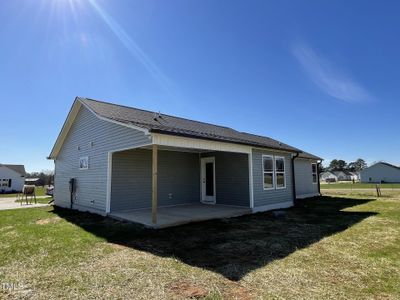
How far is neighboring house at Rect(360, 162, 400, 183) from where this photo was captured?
174 ft

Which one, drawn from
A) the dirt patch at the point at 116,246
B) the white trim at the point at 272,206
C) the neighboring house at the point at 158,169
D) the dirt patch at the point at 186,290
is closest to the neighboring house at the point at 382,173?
the neighboring house at the point at 158,169

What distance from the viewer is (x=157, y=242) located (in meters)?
5.75

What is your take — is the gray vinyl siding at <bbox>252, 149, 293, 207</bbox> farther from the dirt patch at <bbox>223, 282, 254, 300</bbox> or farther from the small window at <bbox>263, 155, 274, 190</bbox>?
the dirt patch at <bbox>223, 282, 254, 300</bbox>

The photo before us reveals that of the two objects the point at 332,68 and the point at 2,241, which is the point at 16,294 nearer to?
the point at 2,241

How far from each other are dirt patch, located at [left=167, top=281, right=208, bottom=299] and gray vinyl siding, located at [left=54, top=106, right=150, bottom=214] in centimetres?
462

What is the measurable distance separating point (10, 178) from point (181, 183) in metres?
38.8

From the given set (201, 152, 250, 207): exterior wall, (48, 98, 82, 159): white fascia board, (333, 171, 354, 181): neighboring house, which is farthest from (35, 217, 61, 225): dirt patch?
(333, 171, 354, 181): neighboring house

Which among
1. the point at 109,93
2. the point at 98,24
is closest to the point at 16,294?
the point at 98,24

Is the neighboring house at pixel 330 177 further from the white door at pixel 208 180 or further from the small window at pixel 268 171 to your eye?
the white door at pixel 208 180

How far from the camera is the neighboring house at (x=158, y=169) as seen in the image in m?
9.15

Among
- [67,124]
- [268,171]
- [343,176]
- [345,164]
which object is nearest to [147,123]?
[268,171]

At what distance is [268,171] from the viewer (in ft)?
37.8

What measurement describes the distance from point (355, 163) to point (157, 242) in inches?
4714

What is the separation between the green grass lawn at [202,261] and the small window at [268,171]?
3960 mm
